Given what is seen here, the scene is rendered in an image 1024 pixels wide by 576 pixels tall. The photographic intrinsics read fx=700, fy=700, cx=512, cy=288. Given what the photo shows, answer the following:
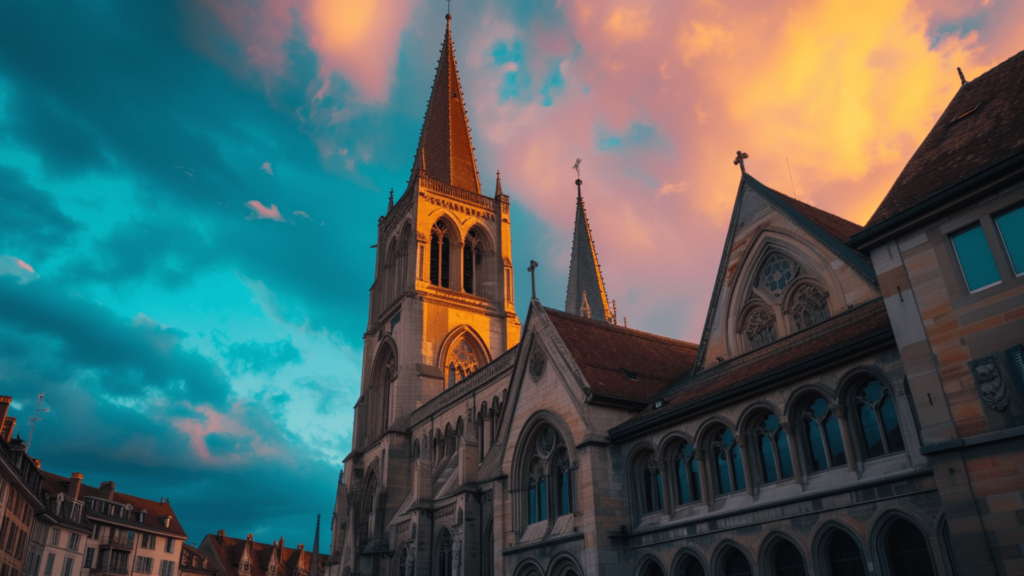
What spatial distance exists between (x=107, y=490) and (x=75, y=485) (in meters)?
4.71

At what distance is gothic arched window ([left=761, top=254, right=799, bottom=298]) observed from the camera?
2115 centimetres

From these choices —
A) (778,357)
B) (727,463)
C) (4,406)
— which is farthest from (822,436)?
(4,406)

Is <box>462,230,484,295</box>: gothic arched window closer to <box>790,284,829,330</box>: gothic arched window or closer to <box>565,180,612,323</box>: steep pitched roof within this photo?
<box>565,180,612,323</box>: steep pitched roof

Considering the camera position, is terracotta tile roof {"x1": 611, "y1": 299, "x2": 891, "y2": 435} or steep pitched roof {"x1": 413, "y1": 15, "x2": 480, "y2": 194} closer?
terracotta tile roof {"x1": 611, "y1": 299, "x2": 891, "y2": 435}

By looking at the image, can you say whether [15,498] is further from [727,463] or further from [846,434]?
[846,434]

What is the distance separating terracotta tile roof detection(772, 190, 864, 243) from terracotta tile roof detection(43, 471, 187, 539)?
51498 millimetres

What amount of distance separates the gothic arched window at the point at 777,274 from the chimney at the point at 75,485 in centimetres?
4990

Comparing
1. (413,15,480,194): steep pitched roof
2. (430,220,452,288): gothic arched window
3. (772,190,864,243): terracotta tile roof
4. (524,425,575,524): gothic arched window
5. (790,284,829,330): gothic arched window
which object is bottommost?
(524,425,575,524): gothic arched window

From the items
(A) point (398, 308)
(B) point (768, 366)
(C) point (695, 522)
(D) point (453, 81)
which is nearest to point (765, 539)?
(C) point (695, 522)

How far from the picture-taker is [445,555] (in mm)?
29500

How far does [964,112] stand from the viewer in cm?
1573

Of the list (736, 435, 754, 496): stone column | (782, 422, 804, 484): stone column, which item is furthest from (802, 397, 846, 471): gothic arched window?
(736, 435, 754, 496): stone column

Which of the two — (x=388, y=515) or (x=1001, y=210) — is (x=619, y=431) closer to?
(x=1001, y=210)

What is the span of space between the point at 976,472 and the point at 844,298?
813cm
